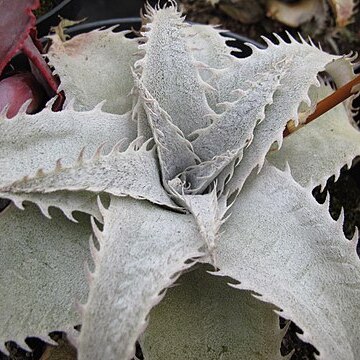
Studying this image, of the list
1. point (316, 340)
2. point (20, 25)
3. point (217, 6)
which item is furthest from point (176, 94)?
point (217, 6)

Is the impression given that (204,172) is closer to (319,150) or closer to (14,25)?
(319,150)

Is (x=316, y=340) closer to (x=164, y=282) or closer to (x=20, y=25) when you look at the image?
(x=164, y=282)

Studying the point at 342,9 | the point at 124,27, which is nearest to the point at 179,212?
the point at 124,27

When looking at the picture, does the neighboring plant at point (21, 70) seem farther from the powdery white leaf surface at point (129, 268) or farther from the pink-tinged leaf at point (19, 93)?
the powdery white leaf surface at point (129, 268)

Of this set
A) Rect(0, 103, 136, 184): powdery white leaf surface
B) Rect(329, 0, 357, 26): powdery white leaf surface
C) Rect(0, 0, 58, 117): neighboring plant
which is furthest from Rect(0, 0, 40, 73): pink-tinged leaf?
Rect(329, 0, 357, 26): powdery white leaf surface

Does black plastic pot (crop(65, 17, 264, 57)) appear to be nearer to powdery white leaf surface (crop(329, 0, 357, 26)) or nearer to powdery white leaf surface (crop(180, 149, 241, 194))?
powdery white leaf surface (crop(329, 0, 357, 26))

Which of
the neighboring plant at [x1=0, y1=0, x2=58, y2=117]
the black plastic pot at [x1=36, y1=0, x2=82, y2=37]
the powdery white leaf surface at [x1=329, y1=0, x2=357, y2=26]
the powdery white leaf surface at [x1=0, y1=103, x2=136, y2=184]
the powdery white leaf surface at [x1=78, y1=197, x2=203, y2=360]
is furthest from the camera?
the powdery white leaf surface at [x1=329, y1=0, x2=357, y2=26]
